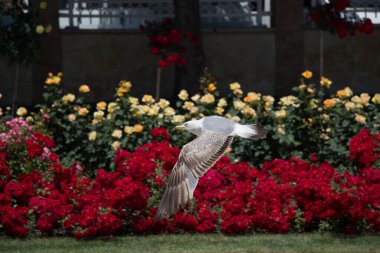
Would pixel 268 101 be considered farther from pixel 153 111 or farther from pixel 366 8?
pixel 366 8

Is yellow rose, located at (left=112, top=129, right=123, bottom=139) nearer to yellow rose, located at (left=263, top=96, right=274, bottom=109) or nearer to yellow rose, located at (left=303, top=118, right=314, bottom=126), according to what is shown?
yellow rose, located at (left=263, top=96, right=274, bottom=109)

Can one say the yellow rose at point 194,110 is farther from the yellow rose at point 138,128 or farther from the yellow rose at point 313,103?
the yellow rose at point 313,103

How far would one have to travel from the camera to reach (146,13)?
14359mm

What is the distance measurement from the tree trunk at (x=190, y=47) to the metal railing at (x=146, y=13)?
2.20 m

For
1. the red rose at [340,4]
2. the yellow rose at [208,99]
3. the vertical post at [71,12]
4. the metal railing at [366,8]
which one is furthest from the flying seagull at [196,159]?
the metal railing at [366,8]

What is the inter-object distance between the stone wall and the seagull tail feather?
8196 mm

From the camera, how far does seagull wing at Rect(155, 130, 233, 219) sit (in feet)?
18.7

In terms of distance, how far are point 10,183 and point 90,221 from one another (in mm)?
662

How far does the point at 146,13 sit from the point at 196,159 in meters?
8.82

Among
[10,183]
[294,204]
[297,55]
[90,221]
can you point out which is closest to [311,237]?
[294,204]

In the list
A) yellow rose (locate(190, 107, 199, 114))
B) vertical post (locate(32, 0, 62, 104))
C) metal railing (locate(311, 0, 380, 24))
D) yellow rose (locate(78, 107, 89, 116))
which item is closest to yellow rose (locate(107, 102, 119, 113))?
yellow rose (locate(78, 107, 89, 116))

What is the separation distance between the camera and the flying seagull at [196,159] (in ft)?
18.7

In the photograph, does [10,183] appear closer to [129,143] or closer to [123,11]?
[129,143]

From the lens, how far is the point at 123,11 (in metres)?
14.4
